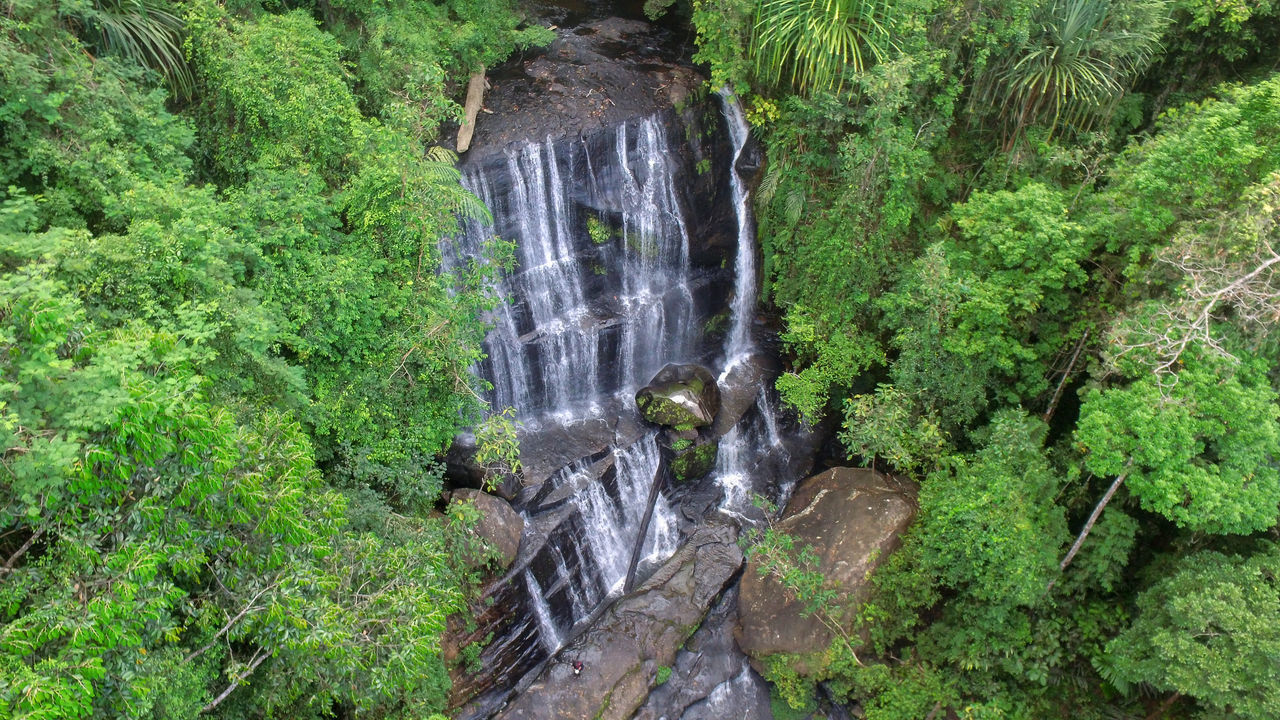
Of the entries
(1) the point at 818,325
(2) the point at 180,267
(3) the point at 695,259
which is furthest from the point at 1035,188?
(2) the point at 180,267

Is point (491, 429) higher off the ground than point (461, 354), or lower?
lower

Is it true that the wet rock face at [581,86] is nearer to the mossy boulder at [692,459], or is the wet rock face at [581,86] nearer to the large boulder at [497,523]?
the large boulder at [497,523]

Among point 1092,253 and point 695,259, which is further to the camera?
point 695,259

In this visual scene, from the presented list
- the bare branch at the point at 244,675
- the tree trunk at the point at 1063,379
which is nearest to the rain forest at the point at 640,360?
the bare branch at the point at 244,675

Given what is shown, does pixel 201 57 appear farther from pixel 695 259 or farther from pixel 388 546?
pixel 695 259

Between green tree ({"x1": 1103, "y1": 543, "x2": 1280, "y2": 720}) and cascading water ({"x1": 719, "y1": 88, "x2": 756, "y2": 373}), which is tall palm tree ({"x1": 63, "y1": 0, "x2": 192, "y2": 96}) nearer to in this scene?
cascading water ({"x1": 719, "y1": 88, "x2": 756, "y2": 373})

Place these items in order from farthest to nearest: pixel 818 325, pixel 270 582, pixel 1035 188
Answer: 1. pixel 818 325
2. pixel 1035 188
3. pixel 270 582

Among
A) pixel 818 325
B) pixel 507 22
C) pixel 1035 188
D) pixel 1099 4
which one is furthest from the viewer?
pixel 507 22
